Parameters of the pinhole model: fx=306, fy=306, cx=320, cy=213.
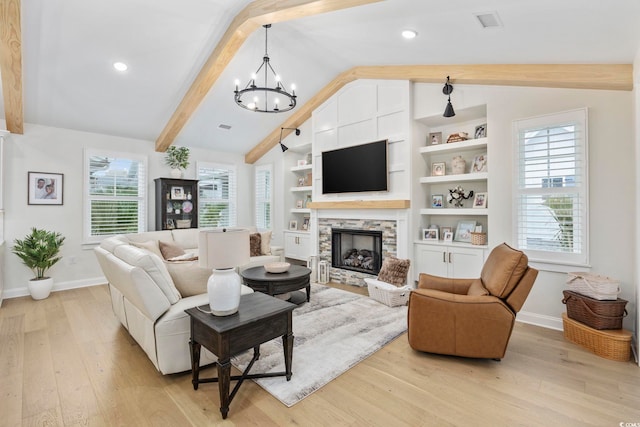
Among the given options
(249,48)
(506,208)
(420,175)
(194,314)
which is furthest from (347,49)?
(194,314)

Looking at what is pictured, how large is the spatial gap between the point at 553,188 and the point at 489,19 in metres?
1.95

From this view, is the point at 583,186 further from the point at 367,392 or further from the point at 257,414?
the point at 257,414

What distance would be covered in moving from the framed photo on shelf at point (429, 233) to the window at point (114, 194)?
17.3 ft

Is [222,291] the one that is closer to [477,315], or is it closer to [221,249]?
[221,249]

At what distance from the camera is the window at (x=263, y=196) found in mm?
7355

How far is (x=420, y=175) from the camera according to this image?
15.6 feet

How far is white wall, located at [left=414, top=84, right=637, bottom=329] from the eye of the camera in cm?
306

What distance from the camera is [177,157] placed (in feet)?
20.5

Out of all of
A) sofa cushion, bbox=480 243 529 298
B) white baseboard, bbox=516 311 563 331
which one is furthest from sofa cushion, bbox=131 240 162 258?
white baseboard, bbox=516 311 563 331

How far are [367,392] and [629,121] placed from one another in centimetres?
362

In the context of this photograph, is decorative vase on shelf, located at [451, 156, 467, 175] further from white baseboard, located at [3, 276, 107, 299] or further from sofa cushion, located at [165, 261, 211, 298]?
white baseboard, located at [3, 276, 107, 299]

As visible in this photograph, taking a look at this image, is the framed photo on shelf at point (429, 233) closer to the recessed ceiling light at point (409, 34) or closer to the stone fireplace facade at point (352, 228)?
the stone fireplace facade at point (352, 228)

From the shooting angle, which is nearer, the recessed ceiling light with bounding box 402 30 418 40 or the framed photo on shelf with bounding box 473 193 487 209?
the recessed ceiling light with bounding box 402 30 418 40

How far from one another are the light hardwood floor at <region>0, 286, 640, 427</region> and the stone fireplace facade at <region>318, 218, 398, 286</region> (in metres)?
1.95
